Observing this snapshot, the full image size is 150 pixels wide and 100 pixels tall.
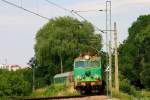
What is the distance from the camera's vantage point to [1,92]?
52156 mm

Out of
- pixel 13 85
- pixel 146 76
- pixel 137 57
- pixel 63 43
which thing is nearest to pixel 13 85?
pixel 13 85

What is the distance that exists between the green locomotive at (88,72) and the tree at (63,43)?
135ft

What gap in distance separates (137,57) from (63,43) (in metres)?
16.9

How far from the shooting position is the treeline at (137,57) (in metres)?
96.1

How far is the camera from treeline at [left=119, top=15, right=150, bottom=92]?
9606cm

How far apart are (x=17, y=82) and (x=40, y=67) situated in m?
43.4

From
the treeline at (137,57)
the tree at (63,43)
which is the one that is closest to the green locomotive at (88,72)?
the tree at (63,43)

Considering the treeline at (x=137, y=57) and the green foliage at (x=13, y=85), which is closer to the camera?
the green foliage at (x=13, y=85)

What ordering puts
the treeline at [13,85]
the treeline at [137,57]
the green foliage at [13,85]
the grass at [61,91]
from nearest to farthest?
the treeline at [13,85], the green foliage at [13,85], the grass at [61,91], the treeline at [137,57]

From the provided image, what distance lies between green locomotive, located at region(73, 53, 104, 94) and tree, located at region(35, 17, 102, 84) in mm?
41124

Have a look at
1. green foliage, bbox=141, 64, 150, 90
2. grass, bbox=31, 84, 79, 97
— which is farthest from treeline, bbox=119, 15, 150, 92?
grass, bbox=31, 84, 79, 97

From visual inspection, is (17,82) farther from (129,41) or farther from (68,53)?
(129,41)

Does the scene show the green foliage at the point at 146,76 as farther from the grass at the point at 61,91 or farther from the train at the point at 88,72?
the train at the point at 88,72

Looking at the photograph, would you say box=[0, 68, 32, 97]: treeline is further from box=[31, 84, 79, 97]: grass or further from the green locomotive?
the green locomotive
